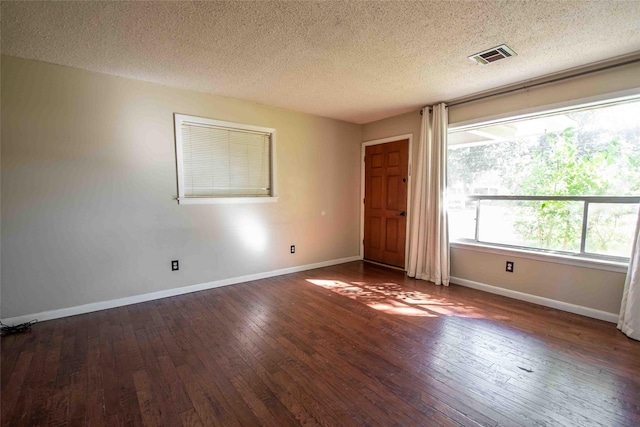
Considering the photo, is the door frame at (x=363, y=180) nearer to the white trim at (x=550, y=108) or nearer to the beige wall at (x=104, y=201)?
the white trim at (x=550, y=108)

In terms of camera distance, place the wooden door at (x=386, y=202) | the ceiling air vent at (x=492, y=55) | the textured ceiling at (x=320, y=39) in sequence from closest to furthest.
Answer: the textured ceiling at (x=320, y=39)
the ceiling air vent at (x=492, y=55)
the wooden door at (x=386, y=202)

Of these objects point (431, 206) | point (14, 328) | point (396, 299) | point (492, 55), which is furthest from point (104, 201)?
point (492, 55)

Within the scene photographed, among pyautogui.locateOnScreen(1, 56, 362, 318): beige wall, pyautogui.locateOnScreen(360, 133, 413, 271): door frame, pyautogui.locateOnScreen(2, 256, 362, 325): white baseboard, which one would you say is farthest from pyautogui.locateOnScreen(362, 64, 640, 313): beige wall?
pyautogui.locateOnScreen(1, 56, 362, 318): beige wall

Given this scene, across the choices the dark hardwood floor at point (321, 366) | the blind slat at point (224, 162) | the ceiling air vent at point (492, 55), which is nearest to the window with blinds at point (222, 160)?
the blind slat at point (224, 162)

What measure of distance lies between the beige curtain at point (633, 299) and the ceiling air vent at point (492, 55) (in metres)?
2.00

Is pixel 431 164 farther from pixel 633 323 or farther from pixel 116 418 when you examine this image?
pixel 116 418

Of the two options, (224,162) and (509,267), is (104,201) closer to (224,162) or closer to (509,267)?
(224,162)

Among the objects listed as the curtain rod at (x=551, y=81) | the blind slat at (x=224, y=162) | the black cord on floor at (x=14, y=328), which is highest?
the curtain rod at (x=551, y=81)

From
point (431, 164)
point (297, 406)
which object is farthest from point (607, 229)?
point (297, 406)

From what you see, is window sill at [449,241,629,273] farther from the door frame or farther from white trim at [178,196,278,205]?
white trim at [178,196,278,205]

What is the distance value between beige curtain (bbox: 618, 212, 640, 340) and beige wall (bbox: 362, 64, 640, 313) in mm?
177

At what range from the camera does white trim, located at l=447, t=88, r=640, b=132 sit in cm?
273

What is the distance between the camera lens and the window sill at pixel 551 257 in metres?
2.85

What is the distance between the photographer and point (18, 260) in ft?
8.99
